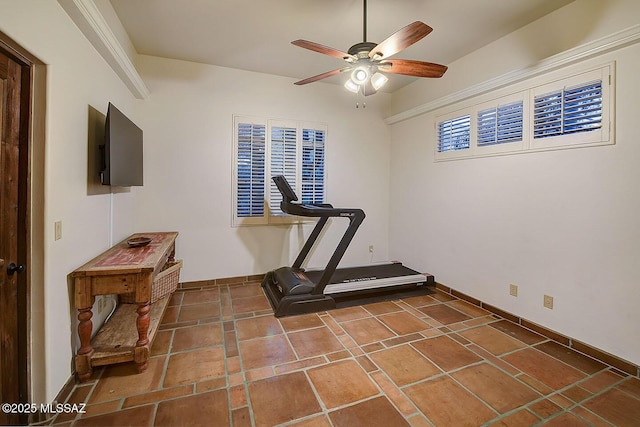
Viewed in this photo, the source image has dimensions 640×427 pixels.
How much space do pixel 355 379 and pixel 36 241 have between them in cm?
219

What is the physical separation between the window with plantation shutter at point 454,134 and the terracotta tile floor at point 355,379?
2104mm

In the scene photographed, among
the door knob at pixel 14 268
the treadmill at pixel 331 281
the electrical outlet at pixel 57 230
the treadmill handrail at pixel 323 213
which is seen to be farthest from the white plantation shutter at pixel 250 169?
the door knob at pixel 14 268

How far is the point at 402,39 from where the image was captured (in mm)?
1955

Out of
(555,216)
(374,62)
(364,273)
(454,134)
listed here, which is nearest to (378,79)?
(374,62)

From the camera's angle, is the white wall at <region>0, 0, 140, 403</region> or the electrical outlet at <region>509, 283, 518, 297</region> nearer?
the white wall at <region>0, 0, 140, 403</region>

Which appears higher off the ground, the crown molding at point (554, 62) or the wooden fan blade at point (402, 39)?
the crown molding at point (554, 62)

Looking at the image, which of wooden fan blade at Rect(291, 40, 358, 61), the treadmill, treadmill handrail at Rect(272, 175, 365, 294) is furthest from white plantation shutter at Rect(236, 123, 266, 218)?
wooden fan blade at Rect(291, 40, 358, 61)

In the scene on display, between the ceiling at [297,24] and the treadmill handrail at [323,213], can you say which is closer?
the ceiling at [297,24]

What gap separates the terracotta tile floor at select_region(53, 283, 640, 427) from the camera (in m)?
1.67

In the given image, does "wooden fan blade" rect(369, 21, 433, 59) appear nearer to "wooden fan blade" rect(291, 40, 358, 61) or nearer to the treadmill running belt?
"wooden fan blade" rect(291, 40, 358, 61)

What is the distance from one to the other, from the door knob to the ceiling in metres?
2.37

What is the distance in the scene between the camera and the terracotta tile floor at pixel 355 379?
65.8 inches

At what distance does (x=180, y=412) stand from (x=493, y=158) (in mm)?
3634

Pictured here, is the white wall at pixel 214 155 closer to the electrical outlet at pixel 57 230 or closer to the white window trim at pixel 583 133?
the electrical outlet at pixel 57 230
